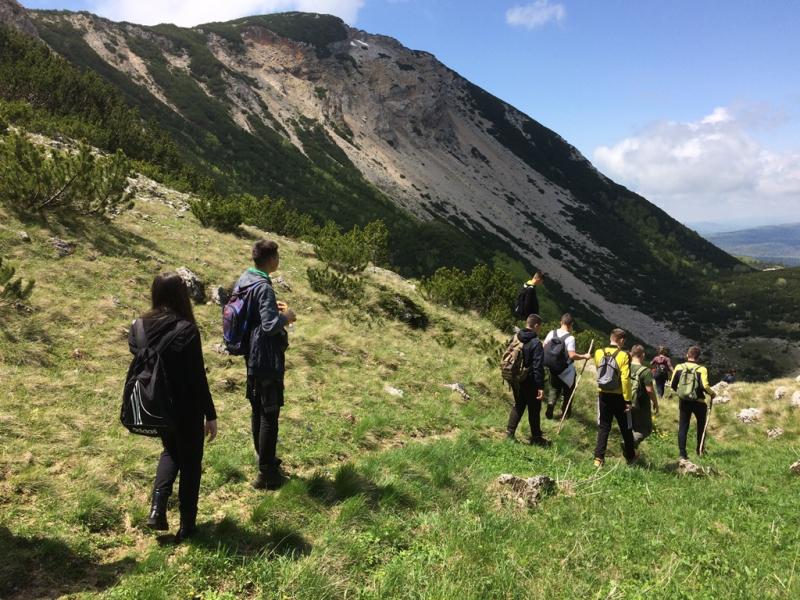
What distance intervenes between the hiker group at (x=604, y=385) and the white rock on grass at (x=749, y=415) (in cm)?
515

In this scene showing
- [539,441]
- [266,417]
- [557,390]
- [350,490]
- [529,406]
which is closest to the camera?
[266,417]

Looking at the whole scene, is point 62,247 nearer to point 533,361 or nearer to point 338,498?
point 338,498

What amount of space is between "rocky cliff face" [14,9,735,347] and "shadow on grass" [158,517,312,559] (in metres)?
54.5

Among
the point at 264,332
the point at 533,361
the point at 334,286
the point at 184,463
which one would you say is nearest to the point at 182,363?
the point at 184,463

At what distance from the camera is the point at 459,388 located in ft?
33.9

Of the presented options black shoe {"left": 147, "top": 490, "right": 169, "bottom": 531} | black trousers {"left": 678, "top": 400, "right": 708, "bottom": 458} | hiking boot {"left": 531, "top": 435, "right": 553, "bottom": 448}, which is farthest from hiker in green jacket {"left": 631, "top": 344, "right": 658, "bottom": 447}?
black shoe {"left": 147, "top": 490, "right": 169, "bottom": 531}

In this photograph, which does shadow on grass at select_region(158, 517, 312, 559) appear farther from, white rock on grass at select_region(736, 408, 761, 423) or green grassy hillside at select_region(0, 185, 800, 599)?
white rock on grass at select_region(736, 408, 761, 423)

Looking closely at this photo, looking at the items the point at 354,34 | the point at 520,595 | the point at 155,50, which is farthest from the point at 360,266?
the point at 354,34

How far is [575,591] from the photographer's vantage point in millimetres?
3617

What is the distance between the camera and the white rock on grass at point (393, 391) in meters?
9.20

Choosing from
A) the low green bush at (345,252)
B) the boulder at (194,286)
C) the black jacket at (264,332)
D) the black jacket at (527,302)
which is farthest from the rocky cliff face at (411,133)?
the black jacket at (264,332)

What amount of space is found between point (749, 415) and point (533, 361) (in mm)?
9731

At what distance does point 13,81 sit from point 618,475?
101ft

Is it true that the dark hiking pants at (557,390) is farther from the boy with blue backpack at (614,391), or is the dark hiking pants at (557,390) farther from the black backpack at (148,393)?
the black backpack at (148,393)
